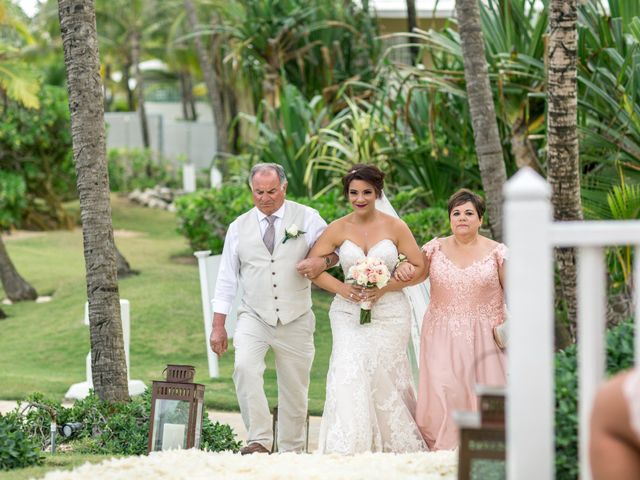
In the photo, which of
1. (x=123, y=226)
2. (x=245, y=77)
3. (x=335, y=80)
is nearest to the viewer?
(x=335, y=80)

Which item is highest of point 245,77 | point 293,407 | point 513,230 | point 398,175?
point 245,77

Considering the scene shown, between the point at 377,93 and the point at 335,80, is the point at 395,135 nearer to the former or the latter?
the point at 377,93

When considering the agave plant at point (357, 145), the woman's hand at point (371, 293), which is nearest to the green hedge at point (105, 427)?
the woman's hand at point (371, 293)

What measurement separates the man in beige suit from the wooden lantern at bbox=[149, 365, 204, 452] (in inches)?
25.9

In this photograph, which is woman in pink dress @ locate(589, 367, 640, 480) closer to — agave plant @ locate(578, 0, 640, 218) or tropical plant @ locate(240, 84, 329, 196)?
agave plant @ locate(578, 0, 640, 218)

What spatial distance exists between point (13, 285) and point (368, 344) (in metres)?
11.7

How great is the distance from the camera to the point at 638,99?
10367 millimetres

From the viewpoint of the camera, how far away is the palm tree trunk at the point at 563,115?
802 cm

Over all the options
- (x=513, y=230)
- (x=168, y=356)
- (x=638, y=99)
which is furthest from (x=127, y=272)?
(x=513, y=230)

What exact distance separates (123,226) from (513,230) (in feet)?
76.5

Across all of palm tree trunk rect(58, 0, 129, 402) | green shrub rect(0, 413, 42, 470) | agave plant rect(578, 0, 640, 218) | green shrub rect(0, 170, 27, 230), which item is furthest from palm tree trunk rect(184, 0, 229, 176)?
green shrub rect(0, 413, 42, 470)

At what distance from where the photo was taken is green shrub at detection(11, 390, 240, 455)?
735 cm

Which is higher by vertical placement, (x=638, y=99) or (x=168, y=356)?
(x=638, y=99)

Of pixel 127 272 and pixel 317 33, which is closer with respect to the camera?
pixel 127 272
